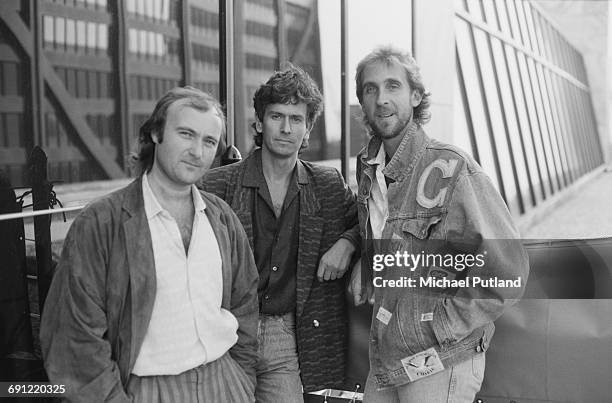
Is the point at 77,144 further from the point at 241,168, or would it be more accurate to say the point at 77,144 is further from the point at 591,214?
the point at 591,214

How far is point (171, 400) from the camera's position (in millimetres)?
1601

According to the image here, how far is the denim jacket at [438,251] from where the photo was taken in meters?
1.73

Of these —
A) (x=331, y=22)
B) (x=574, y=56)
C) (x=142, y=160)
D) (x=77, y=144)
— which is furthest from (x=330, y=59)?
(x=142, y=160)

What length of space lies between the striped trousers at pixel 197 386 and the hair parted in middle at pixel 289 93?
2.40 feet

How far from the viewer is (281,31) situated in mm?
4555

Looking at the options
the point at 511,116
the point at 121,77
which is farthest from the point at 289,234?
the point at 511,116

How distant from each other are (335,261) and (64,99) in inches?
36.9

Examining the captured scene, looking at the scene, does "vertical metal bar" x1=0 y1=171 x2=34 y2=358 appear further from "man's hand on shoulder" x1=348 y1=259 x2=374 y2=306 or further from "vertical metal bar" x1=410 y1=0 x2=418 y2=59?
"vertical metal bar" x1=410 y1=0 x2=418 y2=59

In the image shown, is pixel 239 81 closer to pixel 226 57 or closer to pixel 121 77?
pixel 226 57

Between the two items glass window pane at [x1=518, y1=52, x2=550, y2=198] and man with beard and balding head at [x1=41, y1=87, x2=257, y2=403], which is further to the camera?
glass window pane at [x1=518, y1=52, x2=550, y2=198]

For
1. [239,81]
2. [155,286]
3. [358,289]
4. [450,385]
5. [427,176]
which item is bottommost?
[450,385]

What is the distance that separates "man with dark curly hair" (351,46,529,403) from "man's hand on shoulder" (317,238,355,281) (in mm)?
74

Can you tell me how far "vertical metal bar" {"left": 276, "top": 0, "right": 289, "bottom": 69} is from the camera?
14.7ft

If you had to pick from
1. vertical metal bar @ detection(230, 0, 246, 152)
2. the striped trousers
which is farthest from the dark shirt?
vertical metal bar @ detection(230, 0, 246, 152)
